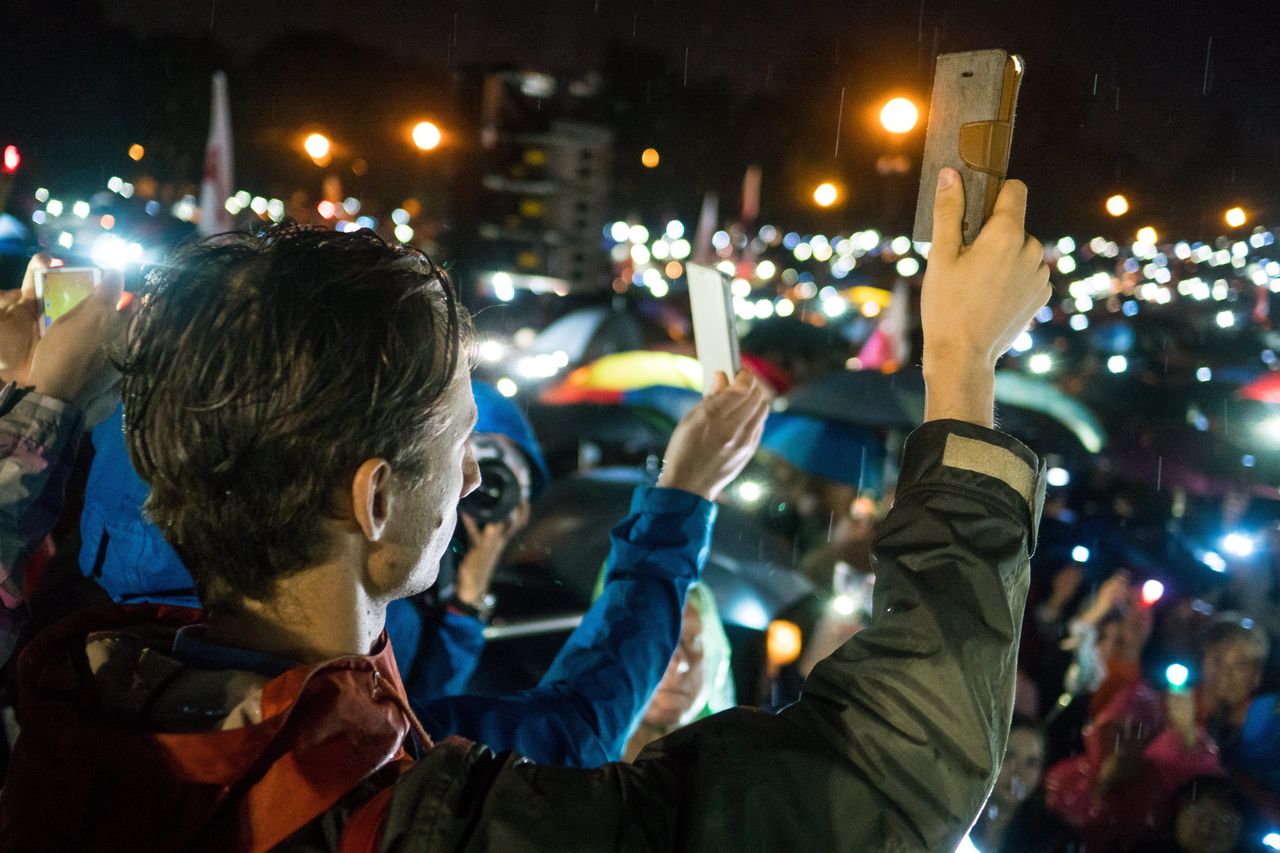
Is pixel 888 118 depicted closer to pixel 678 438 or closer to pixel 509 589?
pixel 509 589

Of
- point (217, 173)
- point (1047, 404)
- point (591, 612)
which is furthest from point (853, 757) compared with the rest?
point (1047, 404)

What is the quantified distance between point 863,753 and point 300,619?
0.72 metres

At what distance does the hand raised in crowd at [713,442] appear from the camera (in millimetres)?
2211

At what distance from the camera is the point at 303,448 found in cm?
121

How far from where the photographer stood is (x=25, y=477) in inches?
69.2

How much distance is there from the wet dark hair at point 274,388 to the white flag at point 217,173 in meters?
7.36

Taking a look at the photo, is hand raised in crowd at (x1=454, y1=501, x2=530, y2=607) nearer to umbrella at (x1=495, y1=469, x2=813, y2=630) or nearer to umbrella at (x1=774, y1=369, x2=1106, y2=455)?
umbrella at (x1=495, y1=469, x2=813, y2=630)

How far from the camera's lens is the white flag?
8078 millimetres

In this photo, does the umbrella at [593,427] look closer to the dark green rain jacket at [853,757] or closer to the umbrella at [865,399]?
the umbrella at [865,399]

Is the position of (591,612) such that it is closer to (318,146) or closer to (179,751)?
(179,751)

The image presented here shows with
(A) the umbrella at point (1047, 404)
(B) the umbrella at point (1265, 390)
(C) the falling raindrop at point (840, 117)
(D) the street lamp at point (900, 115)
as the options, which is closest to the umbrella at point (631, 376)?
(A) the umbrella at point (1047, 404)

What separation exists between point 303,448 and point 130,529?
0.91 meters

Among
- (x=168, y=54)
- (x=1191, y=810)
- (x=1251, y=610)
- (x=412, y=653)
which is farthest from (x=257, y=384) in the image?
(x=168, y=54)

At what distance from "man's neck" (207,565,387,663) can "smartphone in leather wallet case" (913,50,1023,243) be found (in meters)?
0.94
